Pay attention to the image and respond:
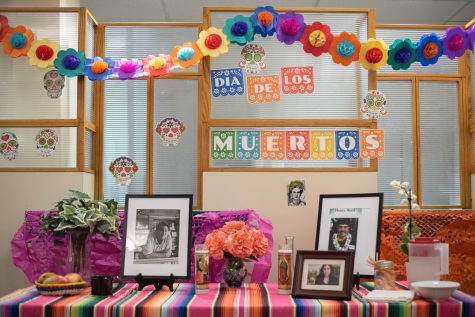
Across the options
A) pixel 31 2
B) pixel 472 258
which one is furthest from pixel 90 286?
pixel 31 2

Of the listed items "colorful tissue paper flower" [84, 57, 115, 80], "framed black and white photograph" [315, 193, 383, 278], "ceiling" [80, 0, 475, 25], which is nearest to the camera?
"framed black and white photograph" [315, 193, 383, 278]

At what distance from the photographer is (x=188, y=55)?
4055 mm

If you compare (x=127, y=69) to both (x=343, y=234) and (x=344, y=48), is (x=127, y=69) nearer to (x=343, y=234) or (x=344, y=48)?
(x=344, y=48)

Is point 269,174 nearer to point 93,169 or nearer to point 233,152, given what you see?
point 233,152

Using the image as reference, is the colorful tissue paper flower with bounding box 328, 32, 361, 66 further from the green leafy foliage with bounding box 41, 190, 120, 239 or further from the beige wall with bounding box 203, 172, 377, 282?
the green leafy foliage with bounding box 41, 190, 120, 239

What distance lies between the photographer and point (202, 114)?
4.09 m

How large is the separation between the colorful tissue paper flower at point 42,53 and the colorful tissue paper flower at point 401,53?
2.32 metres

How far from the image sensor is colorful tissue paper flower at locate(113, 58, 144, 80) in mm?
4117

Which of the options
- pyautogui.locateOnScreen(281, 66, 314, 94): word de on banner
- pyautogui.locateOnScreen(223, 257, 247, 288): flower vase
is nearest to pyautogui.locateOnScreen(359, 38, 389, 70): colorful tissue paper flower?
pyautogui.locateOnScreen(281, 66, 314, 94): word de on banner

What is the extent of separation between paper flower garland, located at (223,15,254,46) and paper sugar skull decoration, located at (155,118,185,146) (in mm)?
755

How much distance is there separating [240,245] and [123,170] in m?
2.05

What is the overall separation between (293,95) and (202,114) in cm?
64

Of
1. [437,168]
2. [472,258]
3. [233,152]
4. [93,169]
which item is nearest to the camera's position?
[472,258]

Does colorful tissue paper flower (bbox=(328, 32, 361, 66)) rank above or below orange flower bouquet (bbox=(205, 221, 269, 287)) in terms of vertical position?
above
